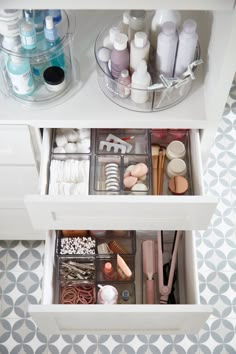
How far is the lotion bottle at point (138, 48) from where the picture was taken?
1209 mm

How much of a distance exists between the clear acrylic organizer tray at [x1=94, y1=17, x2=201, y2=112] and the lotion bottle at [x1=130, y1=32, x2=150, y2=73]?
6 centimetres

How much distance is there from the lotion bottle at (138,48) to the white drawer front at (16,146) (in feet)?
1.02

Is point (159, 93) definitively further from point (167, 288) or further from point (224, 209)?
point (224, 209)

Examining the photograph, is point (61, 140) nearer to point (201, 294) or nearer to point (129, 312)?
point (129, 312)

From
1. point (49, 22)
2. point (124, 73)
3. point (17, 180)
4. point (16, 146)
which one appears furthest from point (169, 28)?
point (17, 180)

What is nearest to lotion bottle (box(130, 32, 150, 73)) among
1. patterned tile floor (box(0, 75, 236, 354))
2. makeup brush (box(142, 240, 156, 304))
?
makeup brush (box(142, 240, 156, 304))

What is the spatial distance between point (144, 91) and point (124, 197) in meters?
0.26

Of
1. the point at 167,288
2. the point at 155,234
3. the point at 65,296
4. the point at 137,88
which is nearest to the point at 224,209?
the point at 155,234

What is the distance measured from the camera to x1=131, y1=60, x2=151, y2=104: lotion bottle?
124cm

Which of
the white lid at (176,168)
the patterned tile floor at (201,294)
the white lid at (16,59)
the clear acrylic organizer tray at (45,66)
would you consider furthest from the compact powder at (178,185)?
the patterned tile floor at (201,294)

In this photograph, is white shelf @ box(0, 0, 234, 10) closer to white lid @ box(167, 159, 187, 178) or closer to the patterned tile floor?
white lid @ box(167, 159, 187, 178)

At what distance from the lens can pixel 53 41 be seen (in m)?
1.27

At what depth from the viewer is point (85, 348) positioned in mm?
1826

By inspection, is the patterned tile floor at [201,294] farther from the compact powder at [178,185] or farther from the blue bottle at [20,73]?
the blue bottle at [20,73]
